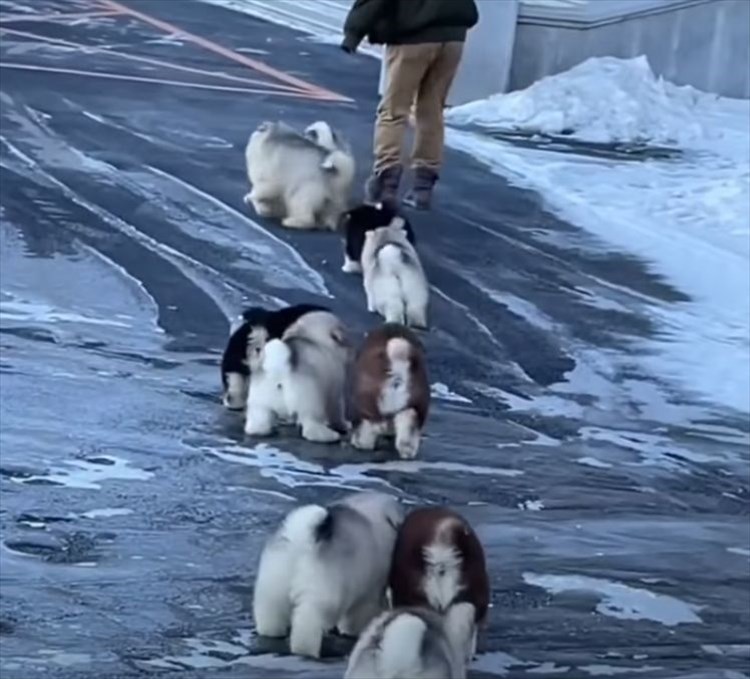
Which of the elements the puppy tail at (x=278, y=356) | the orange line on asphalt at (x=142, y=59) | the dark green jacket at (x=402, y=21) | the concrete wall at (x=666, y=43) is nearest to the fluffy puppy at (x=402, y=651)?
the puppy tail at (x=278, y=356)

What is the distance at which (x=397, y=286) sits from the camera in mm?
9906

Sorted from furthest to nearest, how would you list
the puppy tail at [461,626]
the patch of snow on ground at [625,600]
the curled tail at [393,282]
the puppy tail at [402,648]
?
1. the curled tail at [393,282]
2. the patch of snow on ground at [625,600]
3. the puppy tail at [461,626]
4. the puppy tail at [402,648]

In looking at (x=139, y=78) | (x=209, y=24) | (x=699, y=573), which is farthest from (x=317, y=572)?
(x=209, y=24)

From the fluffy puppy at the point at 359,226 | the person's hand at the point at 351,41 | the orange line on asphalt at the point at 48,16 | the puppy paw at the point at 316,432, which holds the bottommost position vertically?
the puppy paw at the point at 316,432

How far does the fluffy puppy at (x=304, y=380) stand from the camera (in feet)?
25.9

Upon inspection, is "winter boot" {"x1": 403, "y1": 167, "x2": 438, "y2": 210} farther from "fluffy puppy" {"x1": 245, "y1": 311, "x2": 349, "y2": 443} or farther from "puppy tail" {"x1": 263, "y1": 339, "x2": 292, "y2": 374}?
"puppy tail" {"x1": 263, "y1": 339, "x2": 292, "y2": 374}

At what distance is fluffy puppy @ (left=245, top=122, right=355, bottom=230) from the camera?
11.7 meters

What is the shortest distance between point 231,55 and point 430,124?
22.5ft

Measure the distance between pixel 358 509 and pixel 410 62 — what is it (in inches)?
255

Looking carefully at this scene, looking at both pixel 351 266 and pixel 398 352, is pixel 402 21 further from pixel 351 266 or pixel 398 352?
pixel 398 352

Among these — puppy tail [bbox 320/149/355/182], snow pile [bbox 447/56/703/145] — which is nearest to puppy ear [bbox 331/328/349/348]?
puppy tail [bbox 320/149/355/182]

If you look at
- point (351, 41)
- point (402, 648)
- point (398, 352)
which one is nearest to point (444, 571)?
point (402, 648)

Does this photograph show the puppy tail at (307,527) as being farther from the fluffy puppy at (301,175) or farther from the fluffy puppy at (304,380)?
the fluffy puppy at (301,175)

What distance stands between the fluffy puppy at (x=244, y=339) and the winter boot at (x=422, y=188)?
14.5ft
